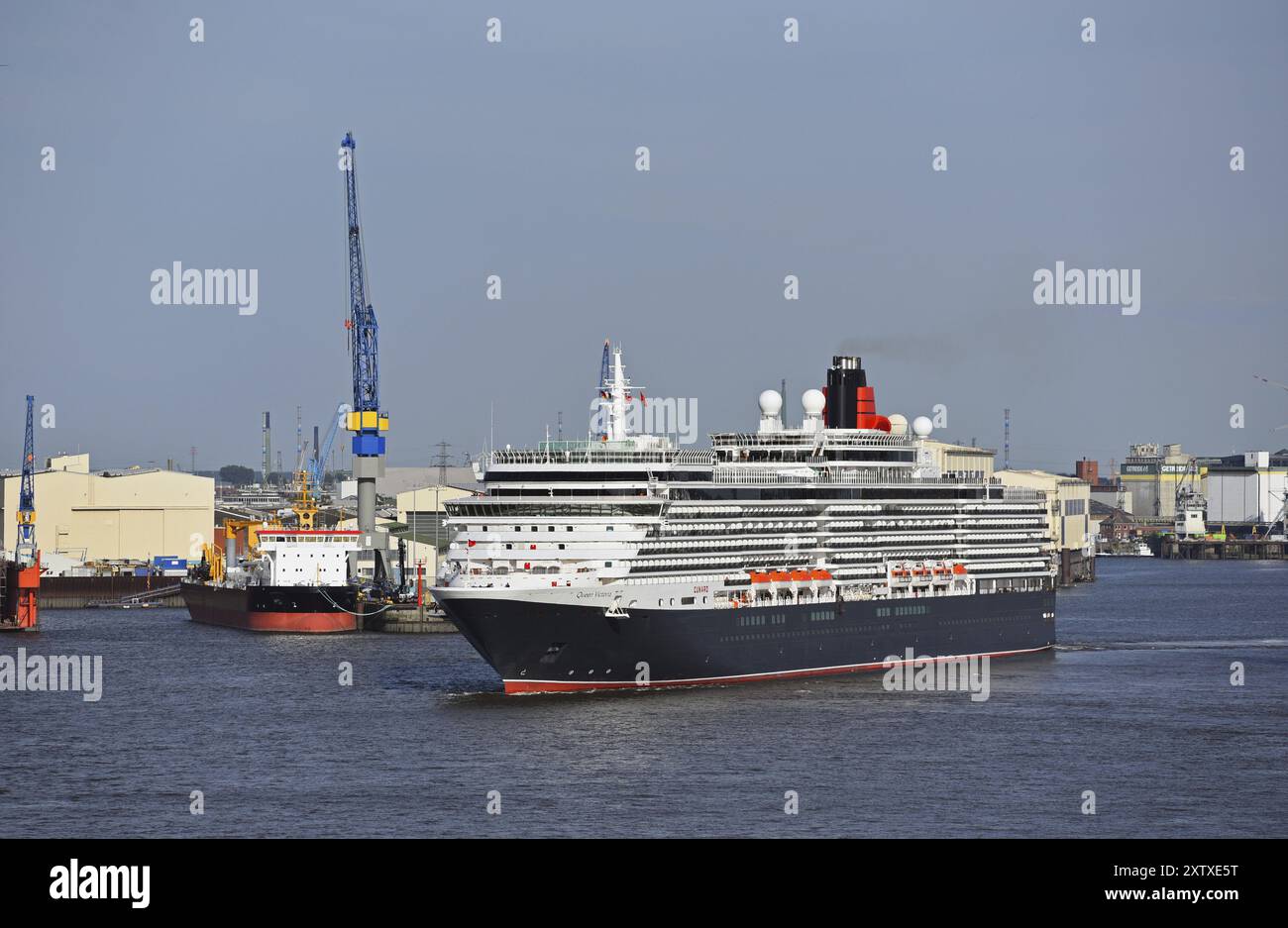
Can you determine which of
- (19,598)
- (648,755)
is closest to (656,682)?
(648,755)

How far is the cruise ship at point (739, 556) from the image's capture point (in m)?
50.3

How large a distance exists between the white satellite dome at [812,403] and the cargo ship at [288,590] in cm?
3455

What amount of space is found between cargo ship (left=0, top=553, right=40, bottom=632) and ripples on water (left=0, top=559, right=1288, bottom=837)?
75.5 ft

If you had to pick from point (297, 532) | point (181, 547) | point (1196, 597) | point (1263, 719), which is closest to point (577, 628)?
point (1263, 719)

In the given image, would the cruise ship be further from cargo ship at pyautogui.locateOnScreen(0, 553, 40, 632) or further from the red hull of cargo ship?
cargo ship at pyautogui.locateOnScreen(0, 553, 40, 632)

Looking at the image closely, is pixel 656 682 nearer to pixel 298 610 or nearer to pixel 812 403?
pixel 812 403

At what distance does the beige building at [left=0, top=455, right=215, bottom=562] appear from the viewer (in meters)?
128

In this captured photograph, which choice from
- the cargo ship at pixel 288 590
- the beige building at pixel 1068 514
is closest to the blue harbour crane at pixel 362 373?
the cargo ship at pixel 288 590

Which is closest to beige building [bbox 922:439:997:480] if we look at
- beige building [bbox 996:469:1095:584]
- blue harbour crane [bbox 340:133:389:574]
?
beige building [bbox 996:469:1095:584]

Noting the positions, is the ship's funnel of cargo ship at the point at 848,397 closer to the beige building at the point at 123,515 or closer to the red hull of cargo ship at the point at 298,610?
the red hull of cargo ship at the point at 298,610

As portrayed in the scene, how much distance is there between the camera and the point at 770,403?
63906 mm

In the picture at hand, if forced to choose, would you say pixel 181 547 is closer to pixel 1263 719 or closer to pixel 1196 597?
pixel 1196 597

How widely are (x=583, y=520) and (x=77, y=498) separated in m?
87.2
